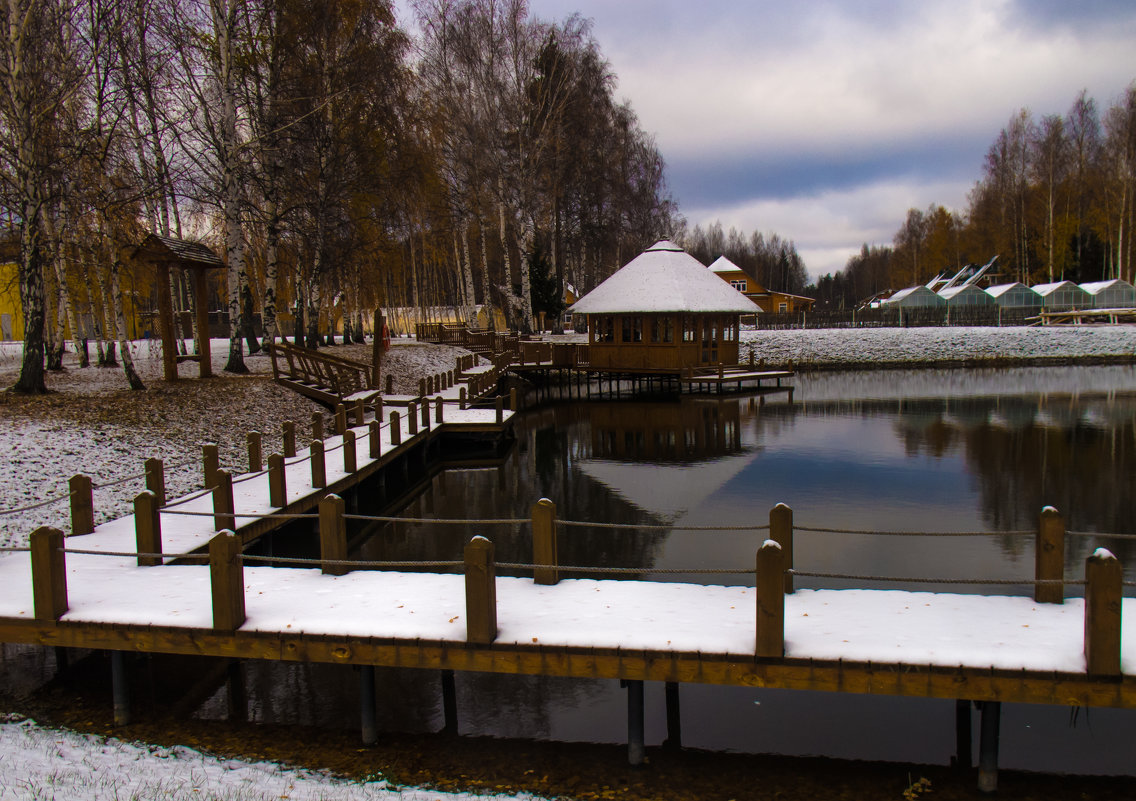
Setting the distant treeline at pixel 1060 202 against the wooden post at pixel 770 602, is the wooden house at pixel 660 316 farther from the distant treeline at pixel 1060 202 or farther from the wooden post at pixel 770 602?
the distant treeline at pixel 1060 202

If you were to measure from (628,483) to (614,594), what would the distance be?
9.12 meters

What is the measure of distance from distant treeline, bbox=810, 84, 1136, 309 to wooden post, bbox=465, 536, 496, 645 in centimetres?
6406

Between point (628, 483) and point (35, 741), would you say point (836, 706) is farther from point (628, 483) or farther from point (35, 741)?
point (628, 483)

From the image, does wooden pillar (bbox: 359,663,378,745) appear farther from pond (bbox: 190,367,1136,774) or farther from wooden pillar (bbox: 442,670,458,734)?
wooden pillar (bbox: 442,670,458,734)

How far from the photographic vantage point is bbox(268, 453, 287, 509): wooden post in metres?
10.3

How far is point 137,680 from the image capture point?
23.7ft

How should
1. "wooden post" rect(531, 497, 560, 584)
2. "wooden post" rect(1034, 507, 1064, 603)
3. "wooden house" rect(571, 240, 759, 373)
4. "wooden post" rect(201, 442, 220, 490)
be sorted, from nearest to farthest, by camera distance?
1. "wooden post" rect(1034, 507, 1064, 603)
2. "wooden post" rect(531, 497, 560, 584)
3. "wooden post" rect(201, 442, 220, 490)
4. "wooden house" rect(571, 240, 759, 373)

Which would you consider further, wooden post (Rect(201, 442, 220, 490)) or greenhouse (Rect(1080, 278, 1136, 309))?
greenhouse (Rect(1080, 278, 1136, 309))

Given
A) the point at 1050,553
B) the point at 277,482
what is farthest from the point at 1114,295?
the point at 277,482

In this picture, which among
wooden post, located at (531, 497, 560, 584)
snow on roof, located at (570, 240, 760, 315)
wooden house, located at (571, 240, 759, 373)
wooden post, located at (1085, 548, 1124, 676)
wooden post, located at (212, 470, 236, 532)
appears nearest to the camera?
wooden post, located at (1085, 548, 1124, 676)

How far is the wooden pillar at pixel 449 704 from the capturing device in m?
6.51

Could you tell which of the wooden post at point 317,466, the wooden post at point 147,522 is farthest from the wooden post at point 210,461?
the wooden post at point 147,522

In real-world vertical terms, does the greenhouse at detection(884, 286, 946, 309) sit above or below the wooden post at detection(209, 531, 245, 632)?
above

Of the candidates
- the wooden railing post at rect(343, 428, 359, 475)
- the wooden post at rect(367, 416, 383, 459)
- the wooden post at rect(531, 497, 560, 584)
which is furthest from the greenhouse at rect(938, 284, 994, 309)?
the wooden post at rect(531, 497, 560, 584)
